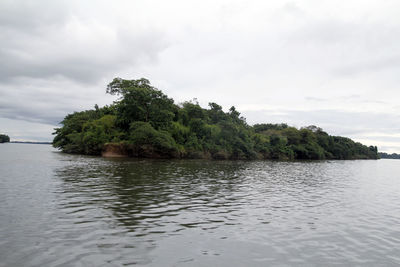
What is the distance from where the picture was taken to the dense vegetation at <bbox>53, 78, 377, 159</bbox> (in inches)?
2167

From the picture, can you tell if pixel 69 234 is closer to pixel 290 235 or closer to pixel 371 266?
pixel 290 235

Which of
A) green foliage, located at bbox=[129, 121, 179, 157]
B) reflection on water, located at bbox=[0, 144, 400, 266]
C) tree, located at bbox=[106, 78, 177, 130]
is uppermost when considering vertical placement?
tree, located at bbox=[106, 78, 177, 130]

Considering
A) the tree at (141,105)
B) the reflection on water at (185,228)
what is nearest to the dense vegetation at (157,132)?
the tree at (141,105)

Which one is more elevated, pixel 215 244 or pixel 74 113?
pixel 74 113

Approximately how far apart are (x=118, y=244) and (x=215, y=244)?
2.75m

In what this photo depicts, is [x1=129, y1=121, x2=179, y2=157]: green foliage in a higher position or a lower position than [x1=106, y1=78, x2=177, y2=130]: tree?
lower

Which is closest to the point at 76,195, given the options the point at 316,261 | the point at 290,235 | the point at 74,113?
the point at 290,235

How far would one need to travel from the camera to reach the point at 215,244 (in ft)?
25.3

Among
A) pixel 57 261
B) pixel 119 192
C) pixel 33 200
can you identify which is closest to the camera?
pixel 57 261

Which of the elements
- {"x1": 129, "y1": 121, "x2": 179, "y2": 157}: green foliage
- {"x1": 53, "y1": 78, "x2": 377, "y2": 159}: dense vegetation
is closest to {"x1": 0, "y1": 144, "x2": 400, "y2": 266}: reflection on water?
{"x1": 129, "y1": 121, "x2": 179, "y2": 157}: green foliage

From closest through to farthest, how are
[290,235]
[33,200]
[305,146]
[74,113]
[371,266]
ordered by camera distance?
[371,266] → [290,235] → [33,200] → [74,113] → [305,146]

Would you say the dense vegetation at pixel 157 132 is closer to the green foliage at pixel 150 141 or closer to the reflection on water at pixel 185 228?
the green foliage at pixel 150 141

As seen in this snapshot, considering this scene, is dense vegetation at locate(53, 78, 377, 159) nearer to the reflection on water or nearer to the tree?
the tree

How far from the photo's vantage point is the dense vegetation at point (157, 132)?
55.0 m
